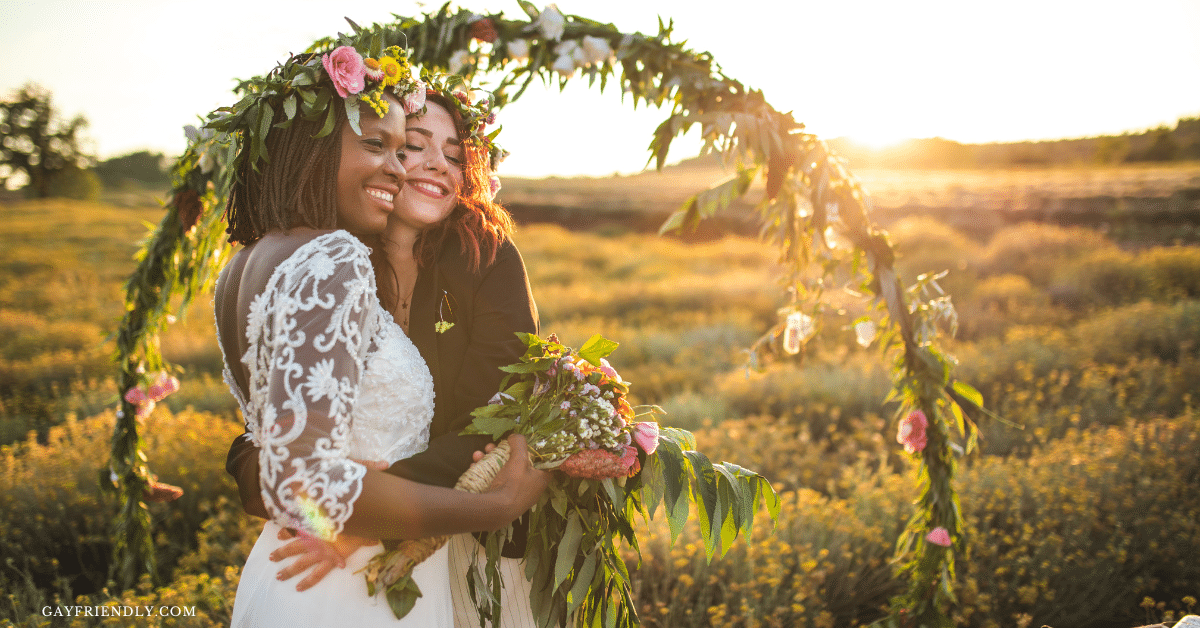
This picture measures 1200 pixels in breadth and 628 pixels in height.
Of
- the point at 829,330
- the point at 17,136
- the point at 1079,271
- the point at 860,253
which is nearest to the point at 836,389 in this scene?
the point at 829,330

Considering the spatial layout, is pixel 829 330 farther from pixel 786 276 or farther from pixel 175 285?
pixel 175 285

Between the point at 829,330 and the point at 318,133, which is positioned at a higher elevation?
the point at 318,133

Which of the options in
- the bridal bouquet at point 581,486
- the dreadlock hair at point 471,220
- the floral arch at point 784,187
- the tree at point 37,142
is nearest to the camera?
the bridal bouquet at point 581,486

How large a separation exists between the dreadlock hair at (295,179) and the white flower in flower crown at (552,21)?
154 cm

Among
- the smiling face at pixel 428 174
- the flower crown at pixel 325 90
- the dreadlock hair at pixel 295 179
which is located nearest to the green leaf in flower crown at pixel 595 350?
the smiling face at pixel 428 174

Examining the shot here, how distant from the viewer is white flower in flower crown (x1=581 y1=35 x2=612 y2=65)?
313 centimetres

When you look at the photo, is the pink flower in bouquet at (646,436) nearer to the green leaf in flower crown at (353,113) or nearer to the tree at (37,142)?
the green leaf in flower crown at (353,113)

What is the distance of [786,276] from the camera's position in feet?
11.9

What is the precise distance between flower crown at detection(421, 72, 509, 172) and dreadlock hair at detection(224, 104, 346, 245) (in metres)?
0.49

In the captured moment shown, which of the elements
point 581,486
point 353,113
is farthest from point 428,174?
point 581,486

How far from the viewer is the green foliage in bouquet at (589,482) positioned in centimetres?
191

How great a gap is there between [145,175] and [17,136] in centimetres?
1717

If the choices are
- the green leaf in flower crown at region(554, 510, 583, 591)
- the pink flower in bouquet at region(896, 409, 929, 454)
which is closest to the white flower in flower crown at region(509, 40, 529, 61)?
the green leaf in flower crown at region(554, 510, 583, 591)

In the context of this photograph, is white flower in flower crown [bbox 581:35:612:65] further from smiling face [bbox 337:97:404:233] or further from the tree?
the tree
